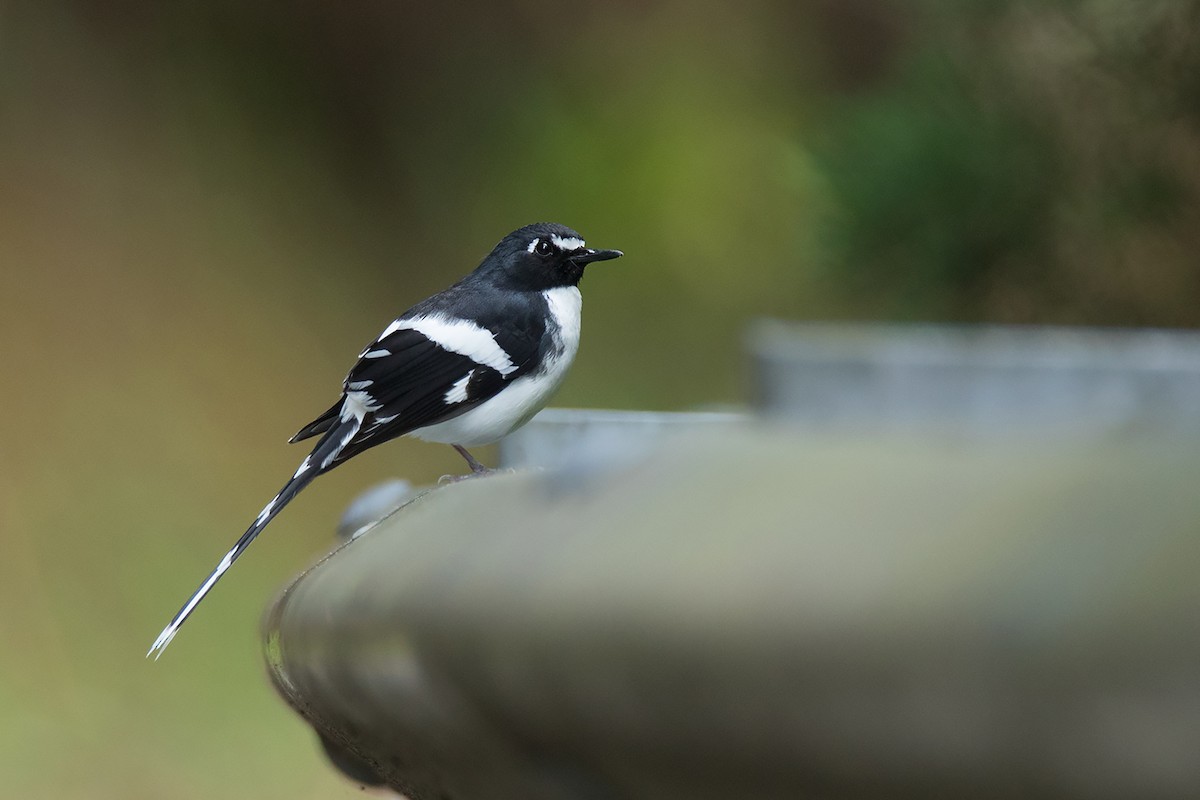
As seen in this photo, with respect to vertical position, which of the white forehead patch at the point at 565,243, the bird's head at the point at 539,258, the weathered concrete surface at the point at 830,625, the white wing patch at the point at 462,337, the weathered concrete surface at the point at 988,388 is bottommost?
the weathered concrete surface at the point at 830,625

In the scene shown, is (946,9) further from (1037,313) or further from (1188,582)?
(1188,582)

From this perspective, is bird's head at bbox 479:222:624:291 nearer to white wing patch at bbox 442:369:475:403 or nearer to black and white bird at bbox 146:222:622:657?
black and white bird at bbox 146:222:622:657

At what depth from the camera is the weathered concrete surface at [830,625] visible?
364mm

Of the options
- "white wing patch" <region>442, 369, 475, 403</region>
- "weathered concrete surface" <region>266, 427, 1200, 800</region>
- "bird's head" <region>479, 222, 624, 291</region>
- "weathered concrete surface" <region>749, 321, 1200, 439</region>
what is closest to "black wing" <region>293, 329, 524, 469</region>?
"white wing patch" <region>442, 369, 475, 403</region>

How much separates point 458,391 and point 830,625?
974 millimetres

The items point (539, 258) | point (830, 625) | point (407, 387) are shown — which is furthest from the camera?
point (539, 258)

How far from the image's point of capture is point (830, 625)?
392 millimetres

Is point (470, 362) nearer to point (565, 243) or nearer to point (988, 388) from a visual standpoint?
point (565, 243)

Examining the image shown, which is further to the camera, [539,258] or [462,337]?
[539,258]

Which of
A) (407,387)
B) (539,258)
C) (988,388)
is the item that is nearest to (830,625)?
(988,388)

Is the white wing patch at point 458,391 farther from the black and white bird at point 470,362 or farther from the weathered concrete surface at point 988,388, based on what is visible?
the weathered concrete surface at point 988,388

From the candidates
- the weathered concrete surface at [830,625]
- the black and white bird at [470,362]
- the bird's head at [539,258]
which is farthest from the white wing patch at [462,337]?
the weathered concrete surface at [830,625]

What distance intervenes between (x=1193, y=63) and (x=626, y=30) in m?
2.07

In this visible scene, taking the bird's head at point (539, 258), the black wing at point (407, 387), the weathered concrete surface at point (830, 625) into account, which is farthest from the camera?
the bird's head at point (539, 258)
